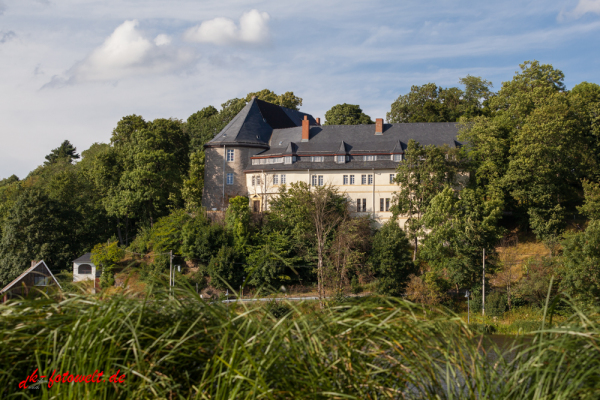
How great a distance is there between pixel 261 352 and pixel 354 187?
1650 inches

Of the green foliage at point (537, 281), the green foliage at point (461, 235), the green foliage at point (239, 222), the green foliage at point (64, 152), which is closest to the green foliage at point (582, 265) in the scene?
the green foliage at point (537, 281)

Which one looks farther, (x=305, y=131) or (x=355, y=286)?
(x=305, y=131)

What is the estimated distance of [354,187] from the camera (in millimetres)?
46000

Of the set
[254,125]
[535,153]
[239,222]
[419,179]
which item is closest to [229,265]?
[239,222]

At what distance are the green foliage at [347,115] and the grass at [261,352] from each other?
5892 cm

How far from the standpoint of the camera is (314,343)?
14.9 ft

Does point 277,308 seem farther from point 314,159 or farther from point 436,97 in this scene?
point 436,97

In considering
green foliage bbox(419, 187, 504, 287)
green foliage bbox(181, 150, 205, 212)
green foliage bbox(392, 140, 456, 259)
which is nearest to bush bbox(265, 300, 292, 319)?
green foliage bbox(419, 187, 504, 287)

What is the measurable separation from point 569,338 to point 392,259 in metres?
31.8

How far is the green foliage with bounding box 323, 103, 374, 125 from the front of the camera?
63250mm

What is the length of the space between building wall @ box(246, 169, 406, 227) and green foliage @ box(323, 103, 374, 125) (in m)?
17.8

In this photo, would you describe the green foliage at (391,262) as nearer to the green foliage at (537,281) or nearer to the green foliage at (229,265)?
the green foliage at (537,281)

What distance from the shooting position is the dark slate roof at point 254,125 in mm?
50406

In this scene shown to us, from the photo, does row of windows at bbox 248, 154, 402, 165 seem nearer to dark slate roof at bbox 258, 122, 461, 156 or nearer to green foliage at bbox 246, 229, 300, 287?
dark slate roof at bbox 258, 122, 461, 156
